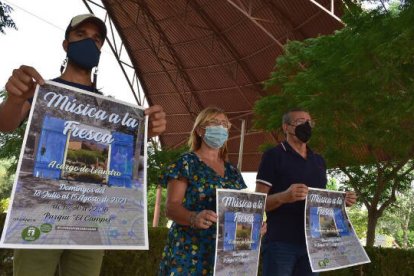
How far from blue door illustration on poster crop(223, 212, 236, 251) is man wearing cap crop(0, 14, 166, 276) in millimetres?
596

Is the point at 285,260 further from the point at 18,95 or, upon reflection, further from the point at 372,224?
the point at 372,224

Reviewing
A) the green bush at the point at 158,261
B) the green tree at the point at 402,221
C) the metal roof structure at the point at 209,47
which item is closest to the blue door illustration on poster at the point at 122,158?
the green bush at the point at 158,261

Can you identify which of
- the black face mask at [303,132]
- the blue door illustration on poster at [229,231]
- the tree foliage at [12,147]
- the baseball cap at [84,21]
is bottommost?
the blue door illustration on poster at [229,231]

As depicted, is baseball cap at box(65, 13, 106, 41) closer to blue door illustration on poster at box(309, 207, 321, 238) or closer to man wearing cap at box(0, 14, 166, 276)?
man wearing cap at box(0, 14, 166, 276)

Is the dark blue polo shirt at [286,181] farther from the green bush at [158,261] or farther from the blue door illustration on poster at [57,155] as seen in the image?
the green bush at [158,261]

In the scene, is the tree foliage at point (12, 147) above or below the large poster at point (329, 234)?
above

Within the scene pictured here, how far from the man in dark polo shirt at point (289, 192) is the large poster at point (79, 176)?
3.77 ft

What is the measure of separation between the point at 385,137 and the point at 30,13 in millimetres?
24129

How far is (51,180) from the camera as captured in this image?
184cm

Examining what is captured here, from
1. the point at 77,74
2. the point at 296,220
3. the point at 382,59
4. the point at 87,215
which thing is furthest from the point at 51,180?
the point at 382,59

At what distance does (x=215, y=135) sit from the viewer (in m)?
2.63

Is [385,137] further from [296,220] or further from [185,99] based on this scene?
[185,99]

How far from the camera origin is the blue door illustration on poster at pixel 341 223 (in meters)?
3.08

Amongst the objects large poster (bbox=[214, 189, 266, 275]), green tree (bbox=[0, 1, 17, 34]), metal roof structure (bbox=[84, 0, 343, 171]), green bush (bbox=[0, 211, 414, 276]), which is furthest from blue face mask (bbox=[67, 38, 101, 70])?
metal roof structure (bbox=[84, 0, 343, 171])
